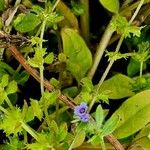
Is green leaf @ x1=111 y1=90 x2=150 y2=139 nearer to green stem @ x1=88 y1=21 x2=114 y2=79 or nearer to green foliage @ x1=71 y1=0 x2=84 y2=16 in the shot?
green stem @ x1=88 y1=21 x2=114 y2=79

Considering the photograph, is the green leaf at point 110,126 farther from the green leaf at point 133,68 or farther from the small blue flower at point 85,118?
the green leaf at point 133,68

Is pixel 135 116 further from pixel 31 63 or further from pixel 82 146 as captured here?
pixel 31 63

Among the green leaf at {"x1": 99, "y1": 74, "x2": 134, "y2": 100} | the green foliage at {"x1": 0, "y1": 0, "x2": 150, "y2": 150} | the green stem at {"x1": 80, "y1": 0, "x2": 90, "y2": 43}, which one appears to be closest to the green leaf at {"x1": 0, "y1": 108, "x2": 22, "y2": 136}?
the green foliage at {"x1": 0, "y1": 0, "x2": 150, "y2": 150}

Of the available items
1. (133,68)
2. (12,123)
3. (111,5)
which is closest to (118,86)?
(133,68)

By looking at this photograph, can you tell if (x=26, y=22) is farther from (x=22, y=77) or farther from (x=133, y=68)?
(x=133, y=68)

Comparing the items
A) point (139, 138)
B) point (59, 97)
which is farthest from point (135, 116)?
point (59, 97)
